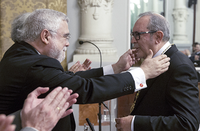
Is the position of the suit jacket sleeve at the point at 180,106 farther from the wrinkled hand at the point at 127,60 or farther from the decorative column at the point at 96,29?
the decorative column at the point at 96,29

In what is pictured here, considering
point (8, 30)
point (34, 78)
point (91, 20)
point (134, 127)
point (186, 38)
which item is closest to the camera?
point (34, 78)

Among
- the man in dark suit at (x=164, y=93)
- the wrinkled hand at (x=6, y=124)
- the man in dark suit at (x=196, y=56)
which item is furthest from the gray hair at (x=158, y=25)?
the man in dark suit at (x=196, y=56)

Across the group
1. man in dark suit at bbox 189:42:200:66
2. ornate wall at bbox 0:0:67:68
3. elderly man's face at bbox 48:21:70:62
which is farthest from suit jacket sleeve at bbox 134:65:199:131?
man in dark suit at bbox 189:42:200:66

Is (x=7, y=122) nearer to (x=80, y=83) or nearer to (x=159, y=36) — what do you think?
(x=80, y=83)

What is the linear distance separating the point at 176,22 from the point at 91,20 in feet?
15.4

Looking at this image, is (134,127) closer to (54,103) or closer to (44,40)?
(54,103)

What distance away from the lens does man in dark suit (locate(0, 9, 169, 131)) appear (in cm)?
154

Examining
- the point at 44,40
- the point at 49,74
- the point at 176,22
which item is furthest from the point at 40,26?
the point at 176,22

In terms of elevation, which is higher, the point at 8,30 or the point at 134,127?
the point at 8,30

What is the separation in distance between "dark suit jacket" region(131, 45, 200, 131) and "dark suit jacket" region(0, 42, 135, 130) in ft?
1.04

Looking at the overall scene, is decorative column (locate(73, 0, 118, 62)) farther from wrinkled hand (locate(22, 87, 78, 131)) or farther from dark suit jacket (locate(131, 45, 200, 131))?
wrinkled hand (locate(22, 87, 78, 131))

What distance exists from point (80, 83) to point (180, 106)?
745 millimetres

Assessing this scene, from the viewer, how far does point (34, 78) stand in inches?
60.0

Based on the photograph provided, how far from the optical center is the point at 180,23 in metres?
7.83
